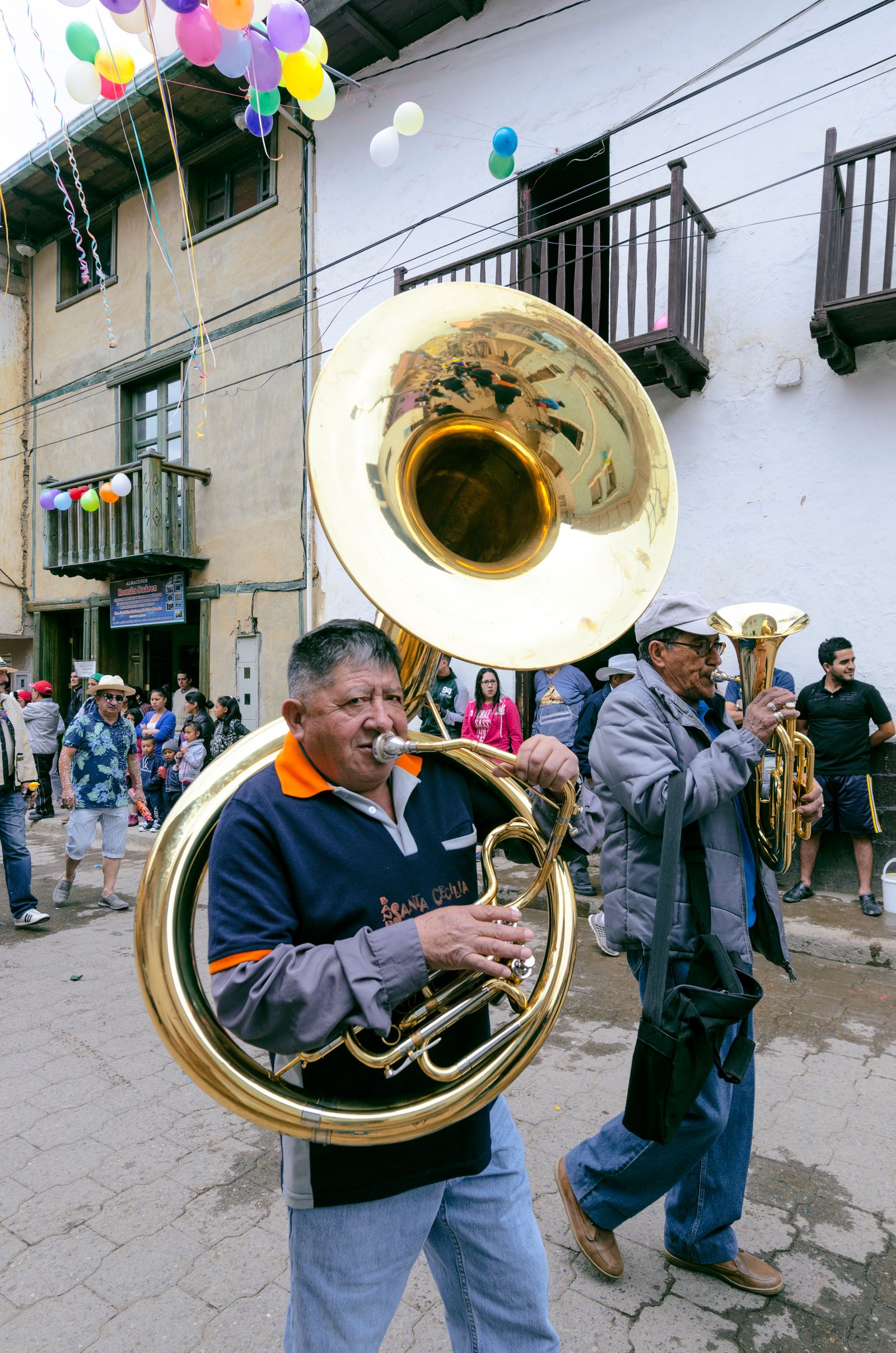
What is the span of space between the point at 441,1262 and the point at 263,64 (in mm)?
6770

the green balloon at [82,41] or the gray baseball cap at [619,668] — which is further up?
the green balloon at [82,41]

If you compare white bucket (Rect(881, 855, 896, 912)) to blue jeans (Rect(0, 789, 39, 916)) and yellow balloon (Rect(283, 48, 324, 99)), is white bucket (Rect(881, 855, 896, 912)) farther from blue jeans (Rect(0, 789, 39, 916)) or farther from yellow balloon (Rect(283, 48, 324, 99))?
yellow balloon (Rect(283, 48, 324, 99))

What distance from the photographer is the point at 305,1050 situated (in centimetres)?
125

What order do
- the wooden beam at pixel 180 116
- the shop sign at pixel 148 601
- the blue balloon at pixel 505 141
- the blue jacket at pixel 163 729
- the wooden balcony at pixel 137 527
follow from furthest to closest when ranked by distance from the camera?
the shop sign at pixel 148 601
the wooden balcony at pixel 137 527
the wooden beam at pixel 180 116
the blue jacket at pixel 163 729
the blue balloon at pixel 505 141

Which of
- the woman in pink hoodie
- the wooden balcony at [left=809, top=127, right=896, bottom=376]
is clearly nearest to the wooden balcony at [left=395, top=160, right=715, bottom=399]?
the wooden balcony at [left=809, top=127, right=896, bottom=376]

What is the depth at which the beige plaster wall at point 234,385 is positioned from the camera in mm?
9914

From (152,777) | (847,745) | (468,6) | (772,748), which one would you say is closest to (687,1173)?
(772,748)

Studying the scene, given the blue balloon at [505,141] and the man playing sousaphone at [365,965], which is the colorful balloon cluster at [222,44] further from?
the man playing sousaphone at [365,965]

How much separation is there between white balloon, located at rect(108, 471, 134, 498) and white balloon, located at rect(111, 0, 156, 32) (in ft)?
20.2

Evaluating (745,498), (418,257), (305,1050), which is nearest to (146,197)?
(418,257)

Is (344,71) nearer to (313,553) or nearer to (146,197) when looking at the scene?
(146,197)

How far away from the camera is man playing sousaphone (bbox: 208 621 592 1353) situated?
125 centimetres

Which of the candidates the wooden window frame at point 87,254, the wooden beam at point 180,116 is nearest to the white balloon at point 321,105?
the wooden beam at point 180,116

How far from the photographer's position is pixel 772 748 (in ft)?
8.11
